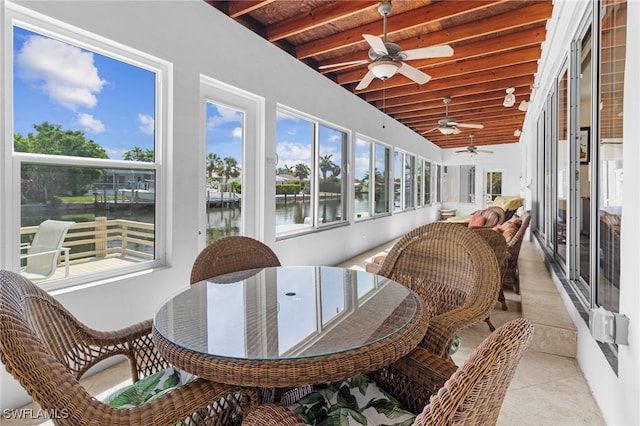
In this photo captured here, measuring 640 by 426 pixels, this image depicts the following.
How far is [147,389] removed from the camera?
1.22 m

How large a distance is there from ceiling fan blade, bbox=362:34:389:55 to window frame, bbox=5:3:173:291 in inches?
62.0

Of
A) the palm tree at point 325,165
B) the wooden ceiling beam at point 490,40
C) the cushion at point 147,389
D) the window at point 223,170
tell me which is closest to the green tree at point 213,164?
the window at point 223,170

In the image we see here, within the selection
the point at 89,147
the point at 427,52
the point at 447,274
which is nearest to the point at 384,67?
the point at 427,52

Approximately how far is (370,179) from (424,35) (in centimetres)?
309

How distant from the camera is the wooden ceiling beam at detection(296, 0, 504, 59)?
328 centimetres

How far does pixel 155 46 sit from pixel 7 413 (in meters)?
2.47

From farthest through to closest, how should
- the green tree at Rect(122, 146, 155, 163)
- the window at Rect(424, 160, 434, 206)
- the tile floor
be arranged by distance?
the window at Rect(424, 160, 434, 206) < the green tree at Rect(122, 146, 155, 163) < the tile floor

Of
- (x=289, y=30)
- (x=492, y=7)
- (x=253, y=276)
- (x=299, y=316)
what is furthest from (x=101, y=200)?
(x=492, y=7)

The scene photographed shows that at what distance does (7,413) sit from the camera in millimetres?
1894

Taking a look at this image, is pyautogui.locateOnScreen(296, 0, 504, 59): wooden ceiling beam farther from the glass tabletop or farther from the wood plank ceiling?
the glass tabletop

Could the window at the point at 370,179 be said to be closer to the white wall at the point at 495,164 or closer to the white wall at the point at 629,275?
the white wall at the point at 629,275

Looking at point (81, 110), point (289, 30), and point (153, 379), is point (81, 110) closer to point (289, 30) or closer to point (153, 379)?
point (153, 379)

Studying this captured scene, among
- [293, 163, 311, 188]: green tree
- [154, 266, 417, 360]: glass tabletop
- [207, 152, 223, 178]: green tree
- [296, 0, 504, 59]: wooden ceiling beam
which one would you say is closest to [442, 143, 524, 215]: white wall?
[293, 163, 311, 188]: green tree

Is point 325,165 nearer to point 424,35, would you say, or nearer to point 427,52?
point 424,35
